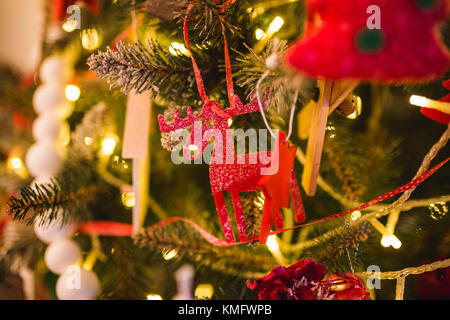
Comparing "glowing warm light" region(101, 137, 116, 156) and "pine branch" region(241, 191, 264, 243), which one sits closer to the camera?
"pine branch" region(241, 191, 264, 243)

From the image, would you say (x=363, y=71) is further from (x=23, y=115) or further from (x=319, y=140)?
(x=23, y=115)

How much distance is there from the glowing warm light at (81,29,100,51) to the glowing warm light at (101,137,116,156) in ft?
0.59

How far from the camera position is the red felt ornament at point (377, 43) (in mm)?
238

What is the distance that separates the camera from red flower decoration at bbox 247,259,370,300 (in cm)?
40

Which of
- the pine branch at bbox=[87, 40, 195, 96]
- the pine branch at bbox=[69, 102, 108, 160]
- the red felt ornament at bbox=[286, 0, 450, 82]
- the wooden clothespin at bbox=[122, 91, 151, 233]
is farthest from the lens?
the pine branch at bbox=[69, 102, 108, 160]

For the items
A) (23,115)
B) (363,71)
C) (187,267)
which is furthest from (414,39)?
(23,115)

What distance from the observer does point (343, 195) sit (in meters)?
0.57

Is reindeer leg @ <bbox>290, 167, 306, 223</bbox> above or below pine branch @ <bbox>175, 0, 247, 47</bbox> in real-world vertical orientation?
below

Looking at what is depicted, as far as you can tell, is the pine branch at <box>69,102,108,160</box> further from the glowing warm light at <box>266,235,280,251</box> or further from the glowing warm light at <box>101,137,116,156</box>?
the glowing warm light at <box>266,235,280,251</box>

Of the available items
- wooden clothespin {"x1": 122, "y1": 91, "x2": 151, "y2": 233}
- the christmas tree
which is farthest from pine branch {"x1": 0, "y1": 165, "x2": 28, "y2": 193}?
wooden clothespin {"x1": 122, "y1": 91, "x2": 151, "y2": 233}

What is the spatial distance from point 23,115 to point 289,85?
69cm

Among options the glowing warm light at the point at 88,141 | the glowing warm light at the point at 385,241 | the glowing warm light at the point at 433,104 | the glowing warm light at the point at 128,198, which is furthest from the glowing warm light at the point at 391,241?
the glowing warm light at the point at 88,141

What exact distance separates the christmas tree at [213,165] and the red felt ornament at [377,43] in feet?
0.15
